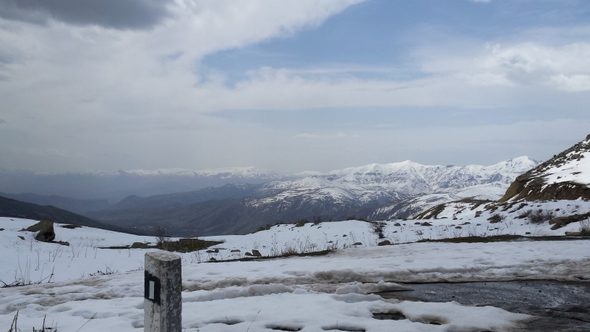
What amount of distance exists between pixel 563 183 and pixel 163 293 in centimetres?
4581

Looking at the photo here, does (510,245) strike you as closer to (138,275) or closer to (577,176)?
(138,275)

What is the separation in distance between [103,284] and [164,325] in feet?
21.3

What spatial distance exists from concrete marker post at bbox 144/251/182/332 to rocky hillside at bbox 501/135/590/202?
39658 mm

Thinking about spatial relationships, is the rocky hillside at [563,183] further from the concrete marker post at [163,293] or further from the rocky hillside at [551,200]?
the concrete marker post at [163,293]

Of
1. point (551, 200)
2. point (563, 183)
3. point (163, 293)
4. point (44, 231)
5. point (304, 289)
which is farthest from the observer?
point (563, 183)

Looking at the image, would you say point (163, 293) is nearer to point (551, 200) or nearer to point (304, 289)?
point (304, 289)

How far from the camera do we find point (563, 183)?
1614 inches

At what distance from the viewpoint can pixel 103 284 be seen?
8.94 metres

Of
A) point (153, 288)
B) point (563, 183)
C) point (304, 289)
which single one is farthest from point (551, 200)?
point (153, 288)

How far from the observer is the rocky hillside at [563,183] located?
1526 inches

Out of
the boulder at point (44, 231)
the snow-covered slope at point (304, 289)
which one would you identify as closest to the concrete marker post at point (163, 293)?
the snow-covered slope at point (304, 289)

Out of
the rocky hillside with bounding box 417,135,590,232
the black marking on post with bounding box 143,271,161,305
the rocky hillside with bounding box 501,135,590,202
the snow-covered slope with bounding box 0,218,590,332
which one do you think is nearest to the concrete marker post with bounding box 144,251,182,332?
the black marking on post with bounding box 143,271,161,305

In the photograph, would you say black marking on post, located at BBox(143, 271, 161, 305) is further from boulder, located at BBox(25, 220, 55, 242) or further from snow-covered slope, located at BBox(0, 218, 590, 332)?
boulder, located at BBox(25, 220, 55, 242)

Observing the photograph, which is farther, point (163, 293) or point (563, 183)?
point (563, 183)
